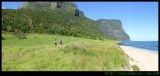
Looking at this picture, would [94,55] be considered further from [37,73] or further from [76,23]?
[76,23]

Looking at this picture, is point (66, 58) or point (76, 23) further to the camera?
point (76, 23)

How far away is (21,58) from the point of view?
18.8 metres

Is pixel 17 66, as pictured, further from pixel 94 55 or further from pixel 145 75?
pixel 145 75

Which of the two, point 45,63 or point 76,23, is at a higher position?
point 45,63

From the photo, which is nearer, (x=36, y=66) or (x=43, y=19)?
(x=36, y=66)

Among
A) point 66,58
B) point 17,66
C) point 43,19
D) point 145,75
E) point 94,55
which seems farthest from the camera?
point 43,19

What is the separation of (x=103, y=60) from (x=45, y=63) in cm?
401

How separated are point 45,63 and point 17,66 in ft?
5.80

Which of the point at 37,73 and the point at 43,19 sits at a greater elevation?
the point at 37,73

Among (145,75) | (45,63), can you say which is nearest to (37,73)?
(145,75)

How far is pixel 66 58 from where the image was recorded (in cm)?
1788

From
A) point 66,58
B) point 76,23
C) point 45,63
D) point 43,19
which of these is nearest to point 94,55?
point 66,58

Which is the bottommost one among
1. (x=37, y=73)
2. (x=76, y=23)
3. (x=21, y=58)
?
(x=76, y=23)

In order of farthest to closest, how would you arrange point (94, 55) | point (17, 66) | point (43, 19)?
point (43, 19), point (94, 55), point (17, 66)
